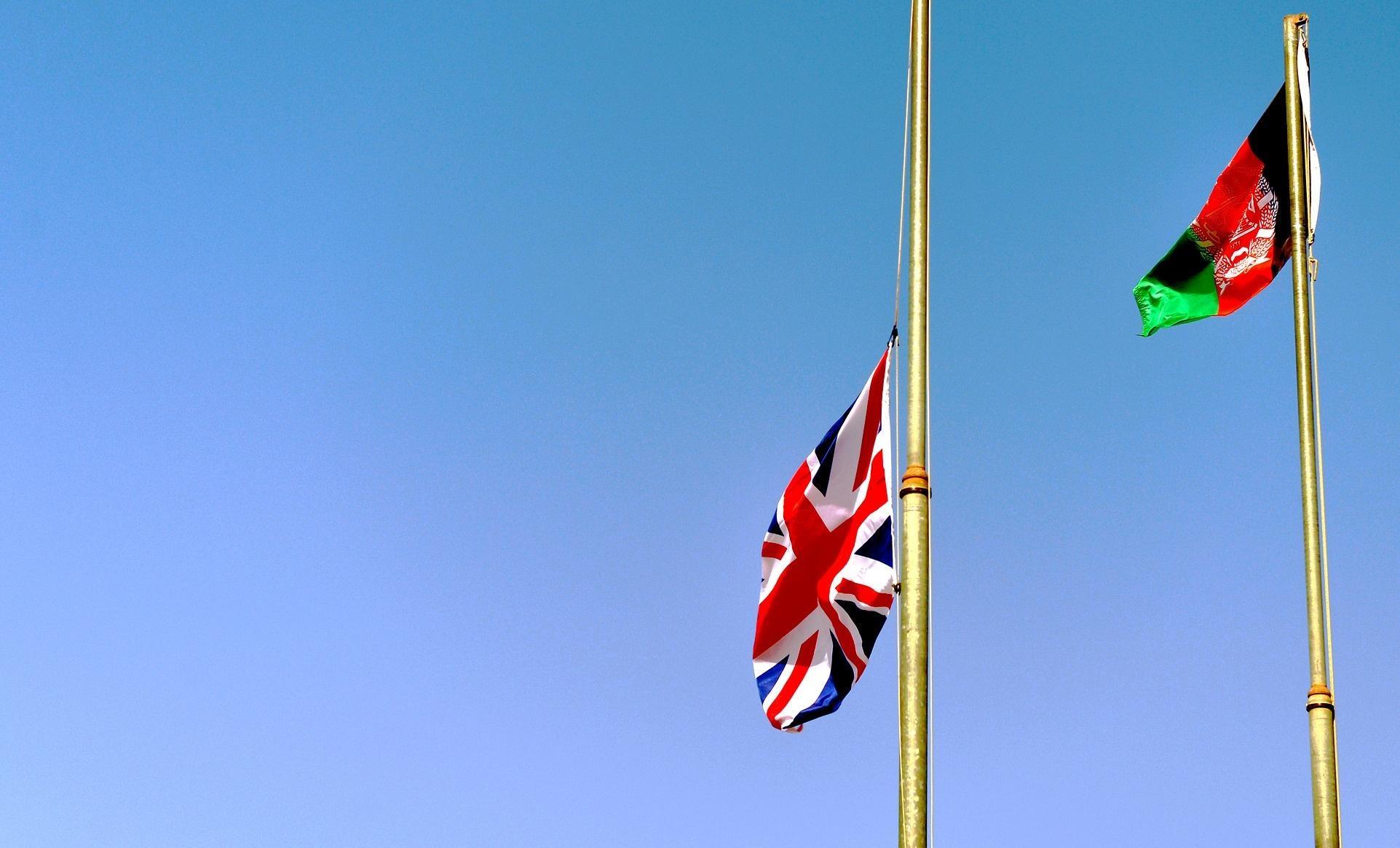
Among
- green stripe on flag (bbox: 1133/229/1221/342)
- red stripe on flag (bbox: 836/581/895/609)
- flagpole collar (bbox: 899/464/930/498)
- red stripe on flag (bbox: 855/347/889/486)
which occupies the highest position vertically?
green stripe on flag (bbox: 1133/229/1221/342)

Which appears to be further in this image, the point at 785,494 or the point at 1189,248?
the point at 1189,248

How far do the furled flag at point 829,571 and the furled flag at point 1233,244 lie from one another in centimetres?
571

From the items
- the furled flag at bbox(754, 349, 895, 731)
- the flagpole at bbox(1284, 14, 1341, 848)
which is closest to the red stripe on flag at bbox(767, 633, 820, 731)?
the furled flag at bbox(754, 349, 895, 731)

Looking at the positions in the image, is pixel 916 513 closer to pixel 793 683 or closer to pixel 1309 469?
pixel 793 683

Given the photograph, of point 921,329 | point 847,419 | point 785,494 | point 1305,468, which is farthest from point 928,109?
point 1305,468

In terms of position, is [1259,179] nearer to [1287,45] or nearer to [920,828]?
[1287,45]

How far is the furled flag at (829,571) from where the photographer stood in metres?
13.1

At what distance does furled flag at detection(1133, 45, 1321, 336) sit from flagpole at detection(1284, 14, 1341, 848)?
0.60 metres

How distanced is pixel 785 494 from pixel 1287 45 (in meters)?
7.31

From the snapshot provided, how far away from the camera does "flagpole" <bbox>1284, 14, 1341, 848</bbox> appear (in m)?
13.2

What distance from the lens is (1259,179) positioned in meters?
17.2

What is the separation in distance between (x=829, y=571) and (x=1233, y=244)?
22.8 feet

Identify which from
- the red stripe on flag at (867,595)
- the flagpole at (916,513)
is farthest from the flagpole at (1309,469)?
the flagpole at (916,513)

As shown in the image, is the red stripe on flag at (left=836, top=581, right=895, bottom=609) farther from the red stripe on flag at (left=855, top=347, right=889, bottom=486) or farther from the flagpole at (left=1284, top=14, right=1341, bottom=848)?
the flagpole at (left=1284, top=14, right=1341, bottom=848)
